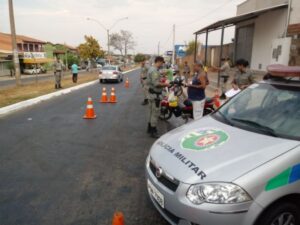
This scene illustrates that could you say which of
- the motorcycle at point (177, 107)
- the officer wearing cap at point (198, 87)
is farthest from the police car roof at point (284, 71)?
the motorcycle at point (177, 107)

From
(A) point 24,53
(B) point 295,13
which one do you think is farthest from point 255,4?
(A) point 24,53

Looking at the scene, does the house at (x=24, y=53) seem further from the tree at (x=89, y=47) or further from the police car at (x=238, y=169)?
the police car at (x=238, y=169)

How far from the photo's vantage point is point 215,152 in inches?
105

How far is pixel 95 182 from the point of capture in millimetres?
4152

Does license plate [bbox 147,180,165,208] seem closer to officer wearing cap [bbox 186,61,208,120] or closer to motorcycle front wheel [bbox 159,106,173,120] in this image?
officer wearing cap [bbox 186,61,208,120]

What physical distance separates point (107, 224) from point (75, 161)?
7.06 feet

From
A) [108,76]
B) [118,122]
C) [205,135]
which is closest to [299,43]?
[118,122]

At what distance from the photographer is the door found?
21828mm

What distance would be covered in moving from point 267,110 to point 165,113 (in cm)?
546

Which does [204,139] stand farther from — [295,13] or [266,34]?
[266,34]

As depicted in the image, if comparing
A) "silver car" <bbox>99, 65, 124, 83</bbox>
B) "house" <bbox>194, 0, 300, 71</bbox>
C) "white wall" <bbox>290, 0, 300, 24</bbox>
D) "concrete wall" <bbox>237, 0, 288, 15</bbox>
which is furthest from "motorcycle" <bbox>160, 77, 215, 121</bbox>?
"silver car" <bbox>99, 65, 124, 83</bbox>

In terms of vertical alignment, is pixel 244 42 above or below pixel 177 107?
above

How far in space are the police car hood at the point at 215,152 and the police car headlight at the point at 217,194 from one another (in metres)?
0.06

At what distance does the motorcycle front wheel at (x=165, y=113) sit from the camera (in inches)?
332
